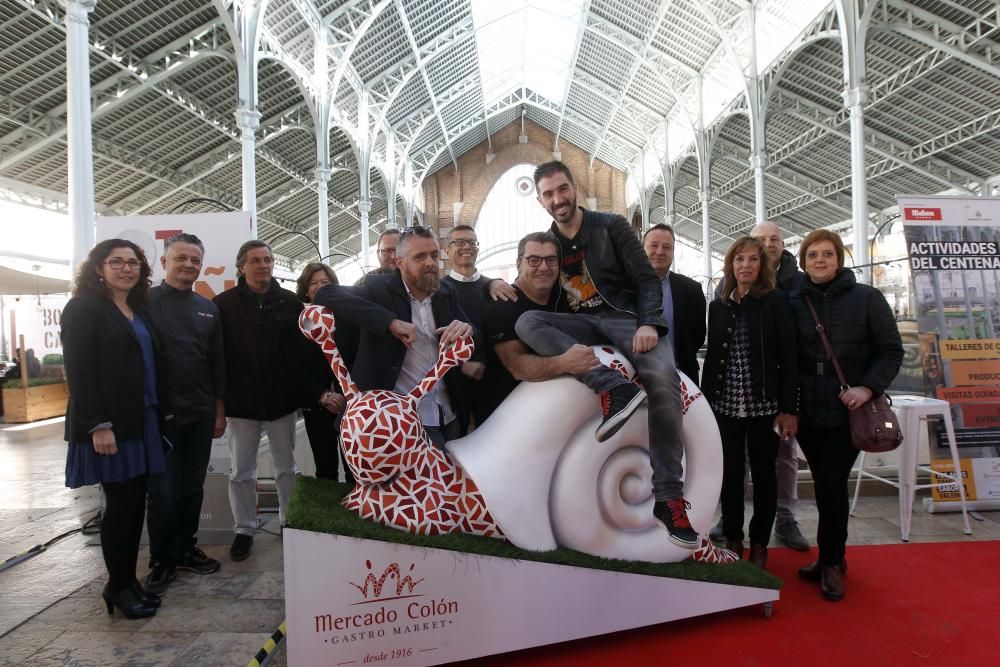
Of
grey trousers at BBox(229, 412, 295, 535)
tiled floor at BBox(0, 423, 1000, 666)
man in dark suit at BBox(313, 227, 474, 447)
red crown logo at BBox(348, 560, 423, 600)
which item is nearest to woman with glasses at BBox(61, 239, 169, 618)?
tiled floor at BBox(0, 423, 1000, 666)

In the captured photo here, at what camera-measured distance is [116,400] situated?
254cm

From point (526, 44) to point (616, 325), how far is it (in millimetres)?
23077

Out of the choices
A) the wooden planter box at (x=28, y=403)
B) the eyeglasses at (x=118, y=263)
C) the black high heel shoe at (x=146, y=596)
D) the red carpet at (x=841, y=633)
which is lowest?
the red carpet at (x=841, y=633)

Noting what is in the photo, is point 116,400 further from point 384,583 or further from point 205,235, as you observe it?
point 205,235

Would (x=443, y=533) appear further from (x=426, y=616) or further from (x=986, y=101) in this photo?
(x=986, y=101)

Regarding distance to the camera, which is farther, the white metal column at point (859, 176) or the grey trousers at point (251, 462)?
the white metal column at point (859, 176)

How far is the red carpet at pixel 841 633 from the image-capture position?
2.18m

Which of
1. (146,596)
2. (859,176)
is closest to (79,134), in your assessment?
(146,596)

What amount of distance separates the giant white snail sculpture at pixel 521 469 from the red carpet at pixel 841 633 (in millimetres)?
354

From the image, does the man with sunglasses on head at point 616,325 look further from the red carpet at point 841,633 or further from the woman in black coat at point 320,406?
the woman in black coat at point 320,406

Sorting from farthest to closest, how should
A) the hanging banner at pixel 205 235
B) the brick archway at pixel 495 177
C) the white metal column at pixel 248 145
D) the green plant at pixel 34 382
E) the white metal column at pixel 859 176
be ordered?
the brick archway at pixel 495 177
the green plant at pixel 34 382
the white metal column at pixel 859 176
the white metal column at pixel 248 145
the hanging banner at pixel 205 235

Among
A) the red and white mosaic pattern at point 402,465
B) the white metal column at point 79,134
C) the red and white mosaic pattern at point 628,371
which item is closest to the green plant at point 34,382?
the white metal column at point 79,134

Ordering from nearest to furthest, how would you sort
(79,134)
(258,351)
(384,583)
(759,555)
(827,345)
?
(384,583) → (827,345) → (759,555) → (258,351) → (79,134)

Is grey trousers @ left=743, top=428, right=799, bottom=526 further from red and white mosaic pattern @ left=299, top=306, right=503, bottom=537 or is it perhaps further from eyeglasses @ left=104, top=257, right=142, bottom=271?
eyeglasses @ left=104, top=257, right=142, bottom=271
